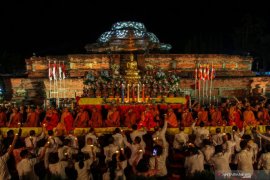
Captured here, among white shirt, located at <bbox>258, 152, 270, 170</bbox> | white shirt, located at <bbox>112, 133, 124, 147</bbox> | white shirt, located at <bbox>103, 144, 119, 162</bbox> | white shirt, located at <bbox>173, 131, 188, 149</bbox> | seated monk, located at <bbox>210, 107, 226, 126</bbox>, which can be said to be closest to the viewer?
white shirt, located at <bbox>258, 152, 270, 170</bbox>

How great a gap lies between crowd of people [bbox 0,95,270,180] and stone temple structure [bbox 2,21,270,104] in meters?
7.14

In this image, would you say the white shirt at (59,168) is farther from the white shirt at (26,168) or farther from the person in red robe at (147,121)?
the person in red robe at (147,121)

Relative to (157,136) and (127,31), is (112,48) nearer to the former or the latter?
(127,31)

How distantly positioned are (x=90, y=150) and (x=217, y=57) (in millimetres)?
17093

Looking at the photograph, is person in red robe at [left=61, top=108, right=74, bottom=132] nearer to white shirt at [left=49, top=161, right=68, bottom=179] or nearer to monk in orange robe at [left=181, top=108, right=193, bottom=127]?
monk in orange robe at [left=181, top=108, right=193, bottom=127]

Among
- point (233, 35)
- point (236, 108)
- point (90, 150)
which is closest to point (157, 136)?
point (90, 150)

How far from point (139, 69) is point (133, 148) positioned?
13.6 metres

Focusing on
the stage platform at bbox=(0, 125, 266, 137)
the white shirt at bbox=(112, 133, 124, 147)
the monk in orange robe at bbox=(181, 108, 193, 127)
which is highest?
the white shirt at bbox=(112, 133, 124, 147)

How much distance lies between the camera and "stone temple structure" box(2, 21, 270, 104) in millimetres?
21625

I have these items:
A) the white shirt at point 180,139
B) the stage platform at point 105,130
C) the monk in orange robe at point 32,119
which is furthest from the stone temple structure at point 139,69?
the white shirt at point 180,139

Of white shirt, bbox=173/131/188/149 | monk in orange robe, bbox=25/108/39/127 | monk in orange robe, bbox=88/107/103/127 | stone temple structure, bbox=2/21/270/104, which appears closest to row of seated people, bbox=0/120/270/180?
white shirt, bbox=173/131/188/149

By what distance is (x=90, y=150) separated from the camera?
8375 millimetres

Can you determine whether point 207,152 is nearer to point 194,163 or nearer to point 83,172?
point 194,163

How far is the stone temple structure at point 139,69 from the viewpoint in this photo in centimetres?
2162
